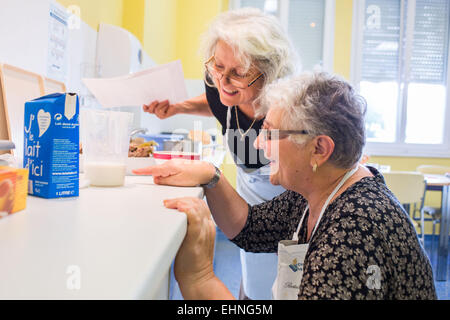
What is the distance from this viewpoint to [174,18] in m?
4.08

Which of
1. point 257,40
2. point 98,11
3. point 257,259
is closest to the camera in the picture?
point 257,40

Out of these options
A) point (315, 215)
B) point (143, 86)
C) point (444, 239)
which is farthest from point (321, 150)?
point (444, 239)

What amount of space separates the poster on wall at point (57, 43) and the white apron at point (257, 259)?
27.6 inches

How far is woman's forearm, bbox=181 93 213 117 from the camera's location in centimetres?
172

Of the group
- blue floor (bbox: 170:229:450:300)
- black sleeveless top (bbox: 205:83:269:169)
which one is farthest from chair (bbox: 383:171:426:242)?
black sleeveless top (bbox: 205:83:269:169)

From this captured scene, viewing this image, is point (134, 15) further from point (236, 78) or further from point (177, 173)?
point (177, 173)

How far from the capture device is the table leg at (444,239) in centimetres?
307

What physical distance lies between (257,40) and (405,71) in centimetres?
401

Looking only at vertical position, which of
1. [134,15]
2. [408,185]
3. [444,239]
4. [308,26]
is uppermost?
[308,26]

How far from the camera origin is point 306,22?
4.75 meters

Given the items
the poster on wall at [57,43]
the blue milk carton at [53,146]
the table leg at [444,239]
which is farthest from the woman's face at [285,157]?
the table leg at [444,239]

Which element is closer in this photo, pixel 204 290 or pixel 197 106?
pixel 204 290
